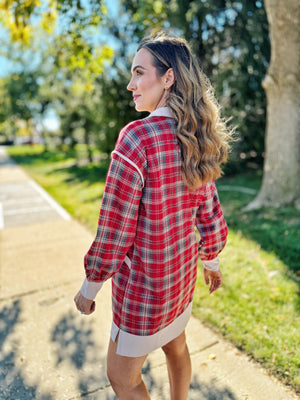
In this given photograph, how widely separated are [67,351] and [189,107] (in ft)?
7.48

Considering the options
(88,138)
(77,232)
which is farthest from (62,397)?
(88,138)

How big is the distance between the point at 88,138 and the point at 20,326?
14577 mm

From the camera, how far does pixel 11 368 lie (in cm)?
269

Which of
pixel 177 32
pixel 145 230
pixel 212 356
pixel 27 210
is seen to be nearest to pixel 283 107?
pixel 177 32

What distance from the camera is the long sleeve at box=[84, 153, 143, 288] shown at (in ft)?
4.66

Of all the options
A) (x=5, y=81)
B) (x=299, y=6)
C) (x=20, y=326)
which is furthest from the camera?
(x=5, y=81)

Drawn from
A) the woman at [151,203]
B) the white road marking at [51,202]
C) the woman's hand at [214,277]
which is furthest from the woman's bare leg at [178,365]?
the white road marking at [51,202]

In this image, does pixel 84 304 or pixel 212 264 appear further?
pixel 212 264

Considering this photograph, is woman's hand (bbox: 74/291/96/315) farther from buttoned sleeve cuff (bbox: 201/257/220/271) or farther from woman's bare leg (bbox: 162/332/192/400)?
buttoned sleeve cuff (bbox: 201/257/220/271)

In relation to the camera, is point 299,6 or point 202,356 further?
point 299,6

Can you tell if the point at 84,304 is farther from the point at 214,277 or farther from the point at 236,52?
the point at 236,52

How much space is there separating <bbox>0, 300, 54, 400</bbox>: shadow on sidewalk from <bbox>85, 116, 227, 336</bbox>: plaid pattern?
1.33 m

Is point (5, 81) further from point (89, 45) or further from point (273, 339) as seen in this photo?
point (273, 339)

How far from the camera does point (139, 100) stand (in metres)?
1.61
